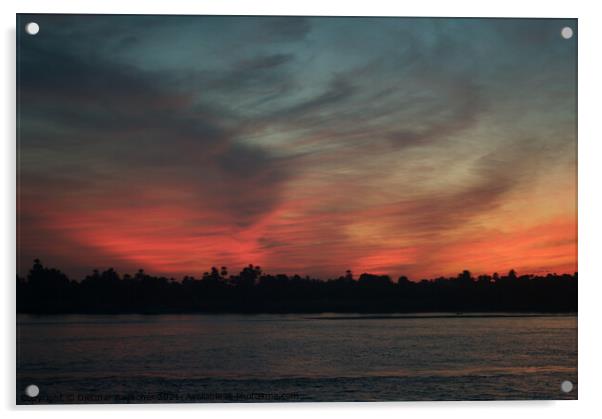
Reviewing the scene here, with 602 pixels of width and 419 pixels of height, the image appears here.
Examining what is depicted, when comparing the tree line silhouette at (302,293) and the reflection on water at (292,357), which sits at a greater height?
the tree line silhouette at (302,293)

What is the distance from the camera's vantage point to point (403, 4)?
4309 millimetres

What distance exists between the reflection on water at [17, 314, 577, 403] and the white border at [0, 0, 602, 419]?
0.06m

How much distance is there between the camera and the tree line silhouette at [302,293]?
4234mm

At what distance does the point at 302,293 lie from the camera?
170 inches

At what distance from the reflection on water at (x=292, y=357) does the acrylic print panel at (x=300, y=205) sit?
0.01m

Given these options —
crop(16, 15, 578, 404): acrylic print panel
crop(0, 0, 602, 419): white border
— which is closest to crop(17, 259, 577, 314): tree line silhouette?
crop(16, 15, 578, 404): acrylic print panel

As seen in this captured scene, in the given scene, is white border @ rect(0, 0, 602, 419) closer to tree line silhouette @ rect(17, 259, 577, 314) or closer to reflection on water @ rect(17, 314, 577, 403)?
reflection on water @ rect(17, 314, 577, 403)

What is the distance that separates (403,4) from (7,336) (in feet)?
8.37

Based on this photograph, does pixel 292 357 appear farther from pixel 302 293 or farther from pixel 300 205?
pixel 300 205

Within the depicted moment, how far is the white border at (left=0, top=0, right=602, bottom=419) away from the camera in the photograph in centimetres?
415

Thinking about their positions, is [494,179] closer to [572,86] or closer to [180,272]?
[572,86]
